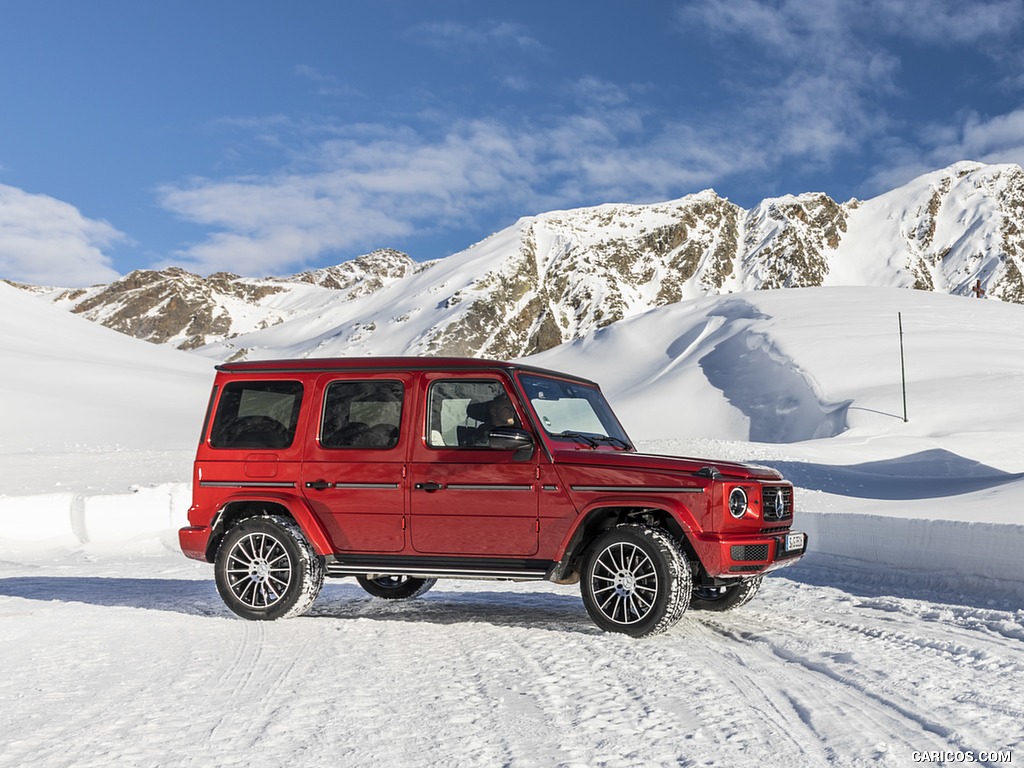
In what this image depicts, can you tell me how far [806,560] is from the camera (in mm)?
12086

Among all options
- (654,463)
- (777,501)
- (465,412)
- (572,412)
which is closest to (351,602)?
(465,412)

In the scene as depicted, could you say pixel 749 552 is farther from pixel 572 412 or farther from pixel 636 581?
pixel 572 412

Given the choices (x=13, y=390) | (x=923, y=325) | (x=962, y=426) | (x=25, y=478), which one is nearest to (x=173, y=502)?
(x=25, y=478)

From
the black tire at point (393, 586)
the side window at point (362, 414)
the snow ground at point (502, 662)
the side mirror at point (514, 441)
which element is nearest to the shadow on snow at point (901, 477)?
the snow ground at point (502, 662)

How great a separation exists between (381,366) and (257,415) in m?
1.23

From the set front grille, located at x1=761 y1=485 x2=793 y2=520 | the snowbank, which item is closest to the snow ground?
Answer: the snowbank

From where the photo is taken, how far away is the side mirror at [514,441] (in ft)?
23.4

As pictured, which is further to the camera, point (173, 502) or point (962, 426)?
point (962, 426)

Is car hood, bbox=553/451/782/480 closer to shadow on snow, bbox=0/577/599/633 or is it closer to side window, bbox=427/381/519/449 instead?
side window, bbox=427/381/519/449

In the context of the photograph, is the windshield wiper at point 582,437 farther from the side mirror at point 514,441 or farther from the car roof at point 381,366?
the car roof at point 381,366

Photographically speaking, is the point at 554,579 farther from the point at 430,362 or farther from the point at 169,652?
the point at 169,652

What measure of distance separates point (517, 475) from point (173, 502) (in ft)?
35.9

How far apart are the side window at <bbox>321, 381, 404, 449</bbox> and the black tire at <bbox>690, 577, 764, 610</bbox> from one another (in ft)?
9.83

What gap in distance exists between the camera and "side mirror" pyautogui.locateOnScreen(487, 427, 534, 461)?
7117 millimetres
